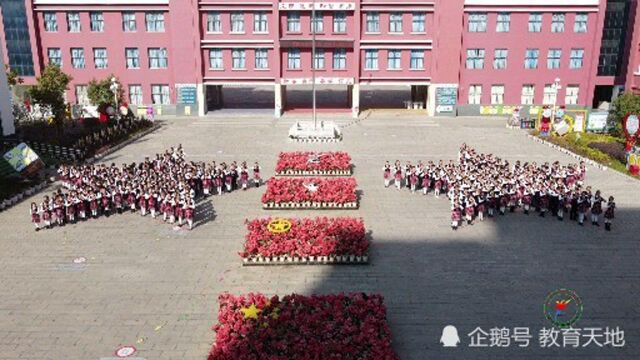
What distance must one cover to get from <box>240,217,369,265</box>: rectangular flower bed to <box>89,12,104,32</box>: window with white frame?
3768 cm

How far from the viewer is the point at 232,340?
12180mm

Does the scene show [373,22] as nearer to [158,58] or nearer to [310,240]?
[158,58]

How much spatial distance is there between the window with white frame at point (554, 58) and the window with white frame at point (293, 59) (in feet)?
74.3

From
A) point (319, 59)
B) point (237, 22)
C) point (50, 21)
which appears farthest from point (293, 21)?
point (50, 21)

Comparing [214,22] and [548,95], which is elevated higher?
[214,22]

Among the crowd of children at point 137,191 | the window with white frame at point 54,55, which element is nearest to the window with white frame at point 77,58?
the window with white frame at point 54,55

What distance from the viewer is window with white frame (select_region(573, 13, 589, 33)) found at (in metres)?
46.7

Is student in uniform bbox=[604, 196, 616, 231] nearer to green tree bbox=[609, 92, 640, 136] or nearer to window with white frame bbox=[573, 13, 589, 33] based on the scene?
green tree bbox=[609, 92, 640, 136]

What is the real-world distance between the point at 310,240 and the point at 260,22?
33759 mm

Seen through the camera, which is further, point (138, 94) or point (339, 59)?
point (138, 94)

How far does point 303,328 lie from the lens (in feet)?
41.1

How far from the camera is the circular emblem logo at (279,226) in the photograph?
61.0ft

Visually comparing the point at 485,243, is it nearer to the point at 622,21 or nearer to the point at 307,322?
the point at 307,322

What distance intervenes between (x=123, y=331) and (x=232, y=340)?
336 centimetres
